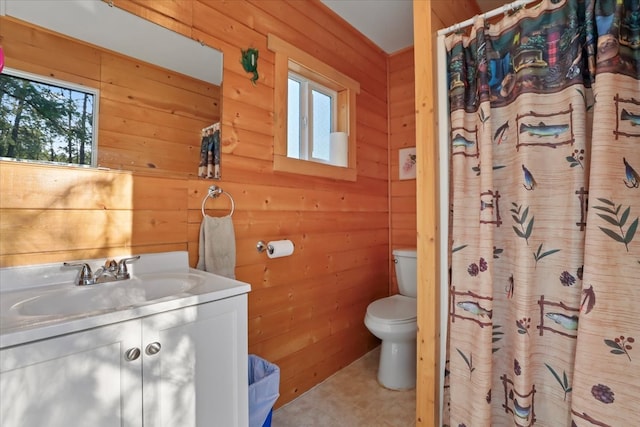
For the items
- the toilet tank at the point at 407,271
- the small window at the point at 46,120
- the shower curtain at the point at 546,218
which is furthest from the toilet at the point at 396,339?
the small window at the point at 46,120

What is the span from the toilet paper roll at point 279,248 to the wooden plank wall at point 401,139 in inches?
51.4

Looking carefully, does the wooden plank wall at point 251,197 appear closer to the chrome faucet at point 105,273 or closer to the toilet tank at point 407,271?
the chrome faucet at point 105,273

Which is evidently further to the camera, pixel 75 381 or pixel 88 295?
pixel 88 295

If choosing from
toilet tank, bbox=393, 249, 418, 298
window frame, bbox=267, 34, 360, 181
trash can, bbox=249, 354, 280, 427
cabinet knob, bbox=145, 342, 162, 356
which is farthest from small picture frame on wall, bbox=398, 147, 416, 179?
cabinet knob, bbox=145, 342, 162, 356

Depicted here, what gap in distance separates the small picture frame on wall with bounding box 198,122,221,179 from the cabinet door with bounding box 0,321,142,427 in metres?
0.83

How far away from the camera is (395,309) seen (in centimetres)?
208

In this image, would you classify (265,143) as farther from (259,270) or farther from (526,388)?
(526,388)

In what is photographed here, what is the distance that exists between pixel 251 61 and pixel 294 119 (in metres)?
0.52

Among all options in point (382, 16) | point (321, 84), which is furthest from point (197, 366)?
point (382, 16)

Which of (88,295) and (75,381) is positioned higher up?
(88,295)

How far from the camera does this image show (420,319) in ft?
4.86

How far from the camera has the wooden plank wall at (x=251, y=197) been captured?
42.7 inches

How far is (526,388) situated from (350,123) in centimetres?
189

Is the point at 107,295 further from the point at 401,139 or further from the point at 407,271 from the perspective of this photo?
the point at 401,139
